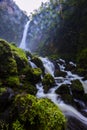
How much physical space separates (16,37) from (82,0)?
2587cm

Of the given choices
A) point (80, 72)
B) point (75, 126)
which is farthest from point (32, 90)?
point (80, 72)

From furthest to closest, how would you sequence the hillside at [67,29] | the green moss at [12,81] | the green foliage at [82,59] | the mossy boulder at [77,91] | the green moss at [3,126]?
1. the hillside at [67,29]
2. the green foliage at [82,59]
3. the mossy boulder at [77,91]
4. the green moss at [12,81]
5. the green moss at [3,126]

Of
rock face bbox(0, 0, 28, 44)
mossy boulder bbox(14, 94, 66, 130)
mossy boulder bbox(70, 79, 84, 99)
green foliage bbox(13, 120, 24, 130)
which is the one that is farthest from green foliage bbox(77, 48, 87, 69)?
rock face bbox(0, 0, 28, 44)

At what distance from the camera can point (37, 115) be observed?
19.3ft

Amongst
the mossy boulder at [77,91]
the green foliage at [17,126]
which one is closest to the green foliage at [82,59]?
the mossy boulder at [77,91]

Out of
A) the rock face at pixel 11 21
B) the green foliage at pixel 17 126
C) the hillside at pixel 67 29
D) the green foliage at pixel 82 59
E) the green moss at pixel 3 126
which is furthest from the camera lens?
the rock face at pixel 11 21

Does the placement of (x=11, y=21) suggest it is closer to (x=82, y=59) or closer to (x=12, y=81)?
(x=82, y=59)

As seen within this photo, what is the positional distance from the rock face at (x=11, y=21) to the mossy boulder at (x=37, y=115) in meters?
46.9

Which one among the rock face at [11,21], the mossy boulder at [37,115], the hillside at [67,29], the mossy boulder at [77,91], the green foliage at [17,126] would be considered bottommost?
the green foliage at [17,126]

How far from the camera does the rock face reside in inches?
2084

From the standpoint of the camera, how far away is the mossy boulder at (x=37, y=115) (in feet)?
19.1

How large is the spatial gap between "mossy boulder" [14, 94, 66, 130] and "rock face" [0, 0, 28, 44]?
46907 mm

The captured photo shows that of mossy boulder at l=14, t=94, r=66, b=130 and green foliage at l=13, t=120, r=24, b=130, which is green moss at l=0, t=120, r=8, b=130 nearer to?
green foliage at l=13, t=120, r=24, b=130

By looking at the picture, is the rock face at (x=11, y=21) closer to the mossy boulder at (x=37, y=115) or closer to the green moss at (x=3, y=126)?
the mossy boulder at (x=37, y=115)
